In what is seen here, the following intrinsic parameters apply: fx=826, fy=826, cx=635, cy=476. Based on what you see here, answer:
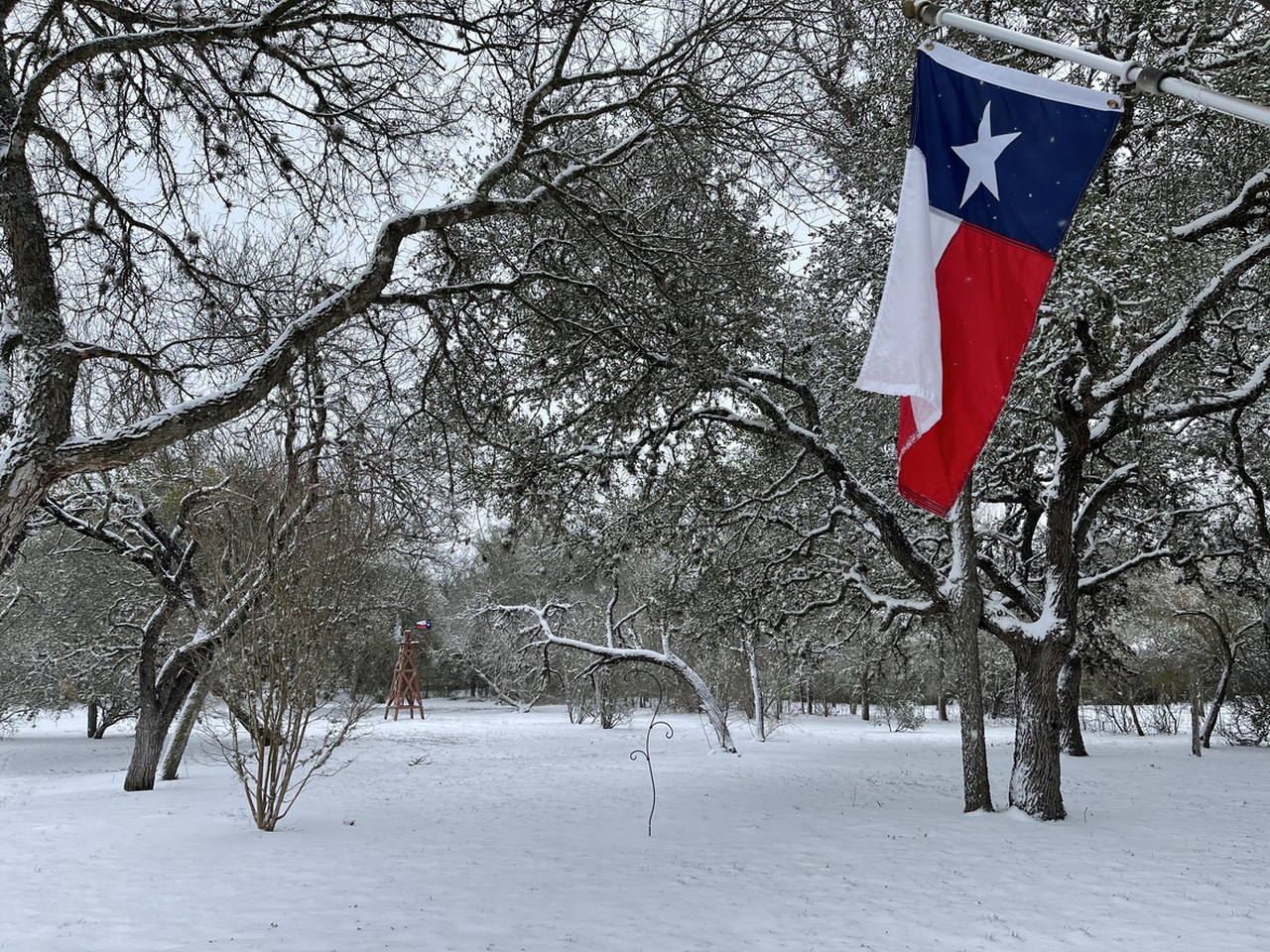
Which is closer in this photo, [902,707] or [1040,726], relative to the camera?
[1040,726]

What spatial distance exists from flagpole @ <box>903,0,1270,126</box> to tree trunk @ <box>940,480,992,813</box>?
7.59 meters

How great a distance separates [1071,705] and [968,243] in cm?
1994

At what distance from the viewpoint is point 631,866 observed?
8266 mm

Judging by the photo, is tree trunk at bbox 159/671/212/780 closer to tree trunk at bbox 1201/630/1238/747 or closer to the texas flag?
the texas flag

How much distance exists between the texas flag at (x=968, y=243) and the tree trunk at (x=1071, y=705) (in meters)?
15.4

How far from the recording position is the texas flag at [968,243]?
11.2 ft

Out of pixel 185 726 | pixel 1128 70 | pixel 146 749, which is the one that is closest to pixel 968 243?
pixel 1128 70

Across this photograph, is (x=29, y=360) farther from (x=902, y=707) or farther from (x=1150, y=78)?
(x=902, y=707)

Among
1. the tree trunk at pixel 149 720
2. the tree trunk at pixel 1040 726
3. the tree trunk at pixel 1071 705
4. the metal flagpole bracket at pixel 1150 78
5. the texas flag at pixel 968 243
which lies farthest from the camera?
the tree trunk at pixel 1071 705

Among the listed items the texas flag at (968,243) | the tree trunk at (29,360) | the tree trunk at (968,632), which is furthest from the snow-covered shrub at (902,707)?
the tree trunk at (29,360)

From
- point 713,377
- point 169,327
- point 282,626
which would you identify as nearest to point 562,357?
point 713,377

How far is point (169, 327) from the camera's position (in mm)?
7375

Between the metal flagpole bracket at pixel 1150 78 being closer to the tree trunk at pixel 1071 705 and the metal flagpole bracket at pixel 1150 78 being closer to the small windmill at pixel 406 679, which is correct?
the tree trunk at pixel 1071 705

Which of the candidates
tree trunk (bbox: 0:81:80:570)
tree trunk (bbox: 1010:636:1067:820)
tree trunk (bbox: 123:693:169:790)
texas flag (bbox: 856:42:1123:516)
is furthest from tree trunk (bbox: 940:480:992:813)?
tree trunk (bbox: 123:693:169:790)
